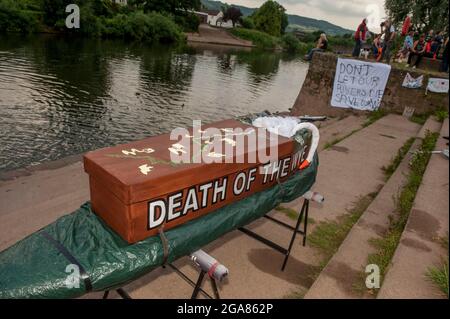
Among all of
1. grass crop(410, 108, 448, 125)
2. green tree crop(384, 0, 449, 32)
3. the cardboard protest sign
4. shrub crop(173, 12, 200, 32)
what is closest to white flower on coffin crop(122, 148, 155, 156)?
grass crop(410, 108, 448, 125)

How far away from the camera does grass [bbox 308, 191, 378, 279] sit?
5.24m

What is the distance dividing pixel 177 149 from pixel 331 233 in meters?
3.50

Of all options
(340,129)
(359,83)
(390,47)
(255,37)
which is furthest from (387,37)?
(255,37)

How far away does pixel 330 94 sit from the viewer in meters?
16.6

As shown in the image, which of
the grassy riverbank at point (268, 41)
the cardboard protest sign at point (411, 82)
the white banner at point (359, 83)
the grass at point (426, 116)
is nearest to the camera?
the grass at point (426, 116)

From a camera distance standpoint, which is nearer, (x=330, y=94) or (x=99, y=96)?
(x=330, y=94)

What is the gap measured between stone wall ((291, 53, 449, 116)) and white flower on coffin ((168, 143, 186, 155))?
14022 millimetres

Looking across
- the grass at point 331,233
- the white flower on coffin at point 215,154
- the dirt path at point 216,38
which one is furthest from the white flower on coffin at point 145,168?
the dirt path at point 216,38

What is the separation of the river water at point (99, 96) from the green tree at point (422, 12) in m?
11.3

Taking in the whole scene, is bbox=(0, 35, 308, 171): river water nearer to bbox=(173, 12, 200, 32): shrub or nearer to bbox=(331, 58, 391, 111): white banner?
bbox=(331, 58, 391, 111): white banner

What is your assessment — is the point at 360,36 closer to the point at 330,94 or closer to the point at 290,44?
the point at 330,94

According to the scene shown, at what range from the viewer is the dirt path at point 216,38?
76375mm

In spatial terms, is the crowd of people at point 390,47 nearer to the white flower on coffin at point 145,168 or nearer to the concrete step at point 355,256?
the concrete step at point 355,256
